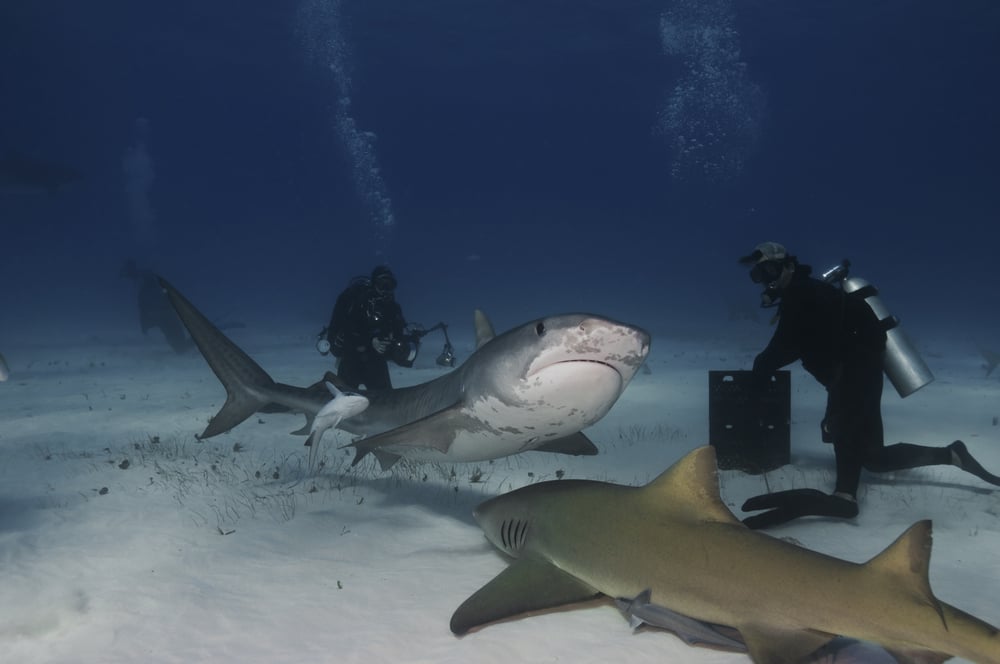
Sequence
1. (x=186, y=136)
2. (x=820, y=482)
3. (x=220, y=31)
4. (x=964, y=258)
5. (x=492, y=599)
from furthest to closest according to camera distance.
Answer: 1. (x=186, y=136)
2. (x=964, y=258)
3. (x=220, y=31)
4. (x=820, y=482)
5. (x=492, y=599)

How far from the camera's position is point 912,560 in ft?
7.87

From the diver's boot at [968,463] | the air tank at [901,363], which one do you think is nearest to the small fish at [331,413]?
the air tank at [901,363]

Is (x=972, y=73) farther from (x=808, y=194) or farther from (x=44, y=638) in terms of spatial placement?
(x=808, y=194)

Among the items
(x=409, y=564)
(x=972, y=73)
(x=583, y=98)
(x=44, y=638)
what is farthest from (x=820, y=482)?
(x=583, y=98)

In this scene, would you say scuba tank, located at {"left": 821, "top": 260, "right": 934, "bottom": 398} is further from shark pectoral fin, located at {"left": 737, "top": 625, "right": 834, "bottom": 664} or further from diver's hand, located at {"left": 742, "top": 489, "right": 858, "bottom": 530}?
shark pectoral fin, located at {"left": 737, "top": 625, "right": 834, "bottom": 664}

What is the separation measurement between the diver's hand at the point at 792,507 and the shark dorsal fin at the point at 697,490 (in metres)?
1.95

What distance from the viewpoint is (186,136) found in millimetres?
186375

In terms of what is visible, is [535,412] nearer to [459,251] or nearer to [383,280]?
[383,280]

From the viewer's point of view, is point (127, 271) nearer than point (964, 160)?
Yes

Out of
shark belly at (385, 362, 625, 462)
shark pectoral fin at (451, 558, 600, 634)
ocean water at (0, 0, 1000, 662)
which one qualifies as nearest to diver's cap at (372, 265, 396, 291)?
ocean water at (0, 0, 1000, 662)

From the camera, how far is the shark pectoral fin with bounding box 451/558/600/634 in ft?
9.60

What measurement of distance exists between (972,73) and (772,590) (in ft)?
298

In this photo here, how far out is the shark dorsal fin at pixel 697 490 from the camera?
2.90 m

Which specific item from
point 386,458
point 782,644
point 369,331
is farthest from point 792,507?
point 369,331
